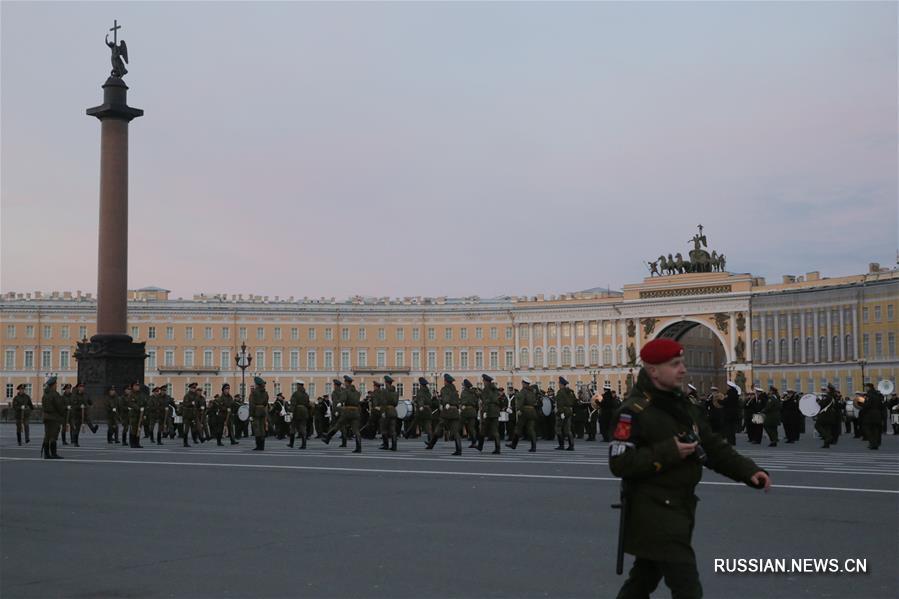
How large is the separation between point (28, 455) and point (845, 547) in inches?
735

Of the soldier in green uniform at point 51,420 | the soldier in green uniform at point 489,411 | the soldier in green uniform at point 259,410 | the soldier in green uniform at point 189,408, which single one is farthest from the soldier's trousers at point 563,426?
the soldier in green uniform at point 51,420

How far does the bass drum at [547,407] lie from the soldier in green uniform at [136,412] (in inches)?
395

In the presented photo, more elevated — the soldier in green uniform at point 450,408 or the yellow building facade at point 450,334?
the yellow building facade at point 450,334

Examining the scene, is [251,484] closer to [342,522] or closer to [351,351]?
[342,522]

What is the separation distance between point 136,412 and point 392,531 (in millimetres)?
18278

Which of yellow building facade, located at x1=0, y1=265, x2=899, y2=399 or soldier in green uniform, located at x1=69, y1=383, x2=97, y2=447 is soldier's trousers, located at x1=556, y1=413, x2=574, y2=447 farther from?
yellow building facade, located at x1=0, y1=265, x2=899, y2=399

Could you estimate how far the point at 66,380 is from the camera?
4466 inches

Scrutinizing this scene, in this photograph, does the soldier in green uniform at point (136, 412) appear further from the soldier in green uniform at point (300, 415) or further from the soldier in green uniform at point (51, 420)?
the soldier in green uniform at point (51, 420)

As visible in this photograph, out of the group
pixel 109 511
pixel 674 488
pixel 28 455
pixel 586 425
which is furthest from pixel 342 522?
pixel 586 425

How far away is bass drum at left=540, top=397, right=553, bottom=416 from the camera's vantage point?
29541mm

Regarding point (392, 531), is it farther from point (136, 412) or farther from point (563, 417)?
point (136, 412)

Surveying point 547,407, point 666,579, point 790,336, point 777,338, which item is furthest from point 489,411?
point 777,338

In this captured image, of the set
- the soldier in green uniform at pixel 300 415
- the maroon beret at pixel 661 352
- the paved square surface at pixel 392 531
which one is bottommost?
the paved square surface at pixel 392 531

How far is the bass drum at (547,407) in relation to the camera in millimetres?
29541
